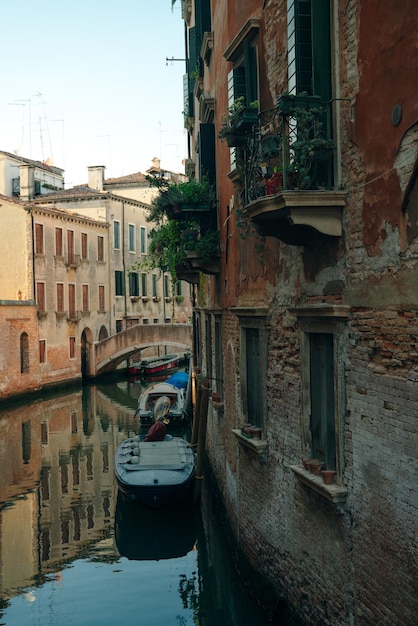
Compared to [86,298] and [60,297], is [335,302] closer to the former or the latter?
[60,297]

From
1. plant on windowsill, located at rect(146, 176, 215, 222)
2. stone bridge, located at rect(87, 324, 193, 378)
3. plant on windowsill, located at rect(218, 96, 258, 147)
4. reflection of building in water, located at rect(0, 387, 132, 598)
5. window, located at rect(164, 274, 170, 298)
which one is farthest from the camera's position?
window, located at rect(164, 274, 170, 298)

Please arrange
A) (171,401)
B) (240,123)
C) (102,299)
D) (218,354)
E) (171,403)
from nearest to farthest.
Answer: (240,123) < (218,354) < (171,403) < (171,401) < (102,299)

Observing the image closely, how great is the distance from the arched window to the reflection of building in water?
3.21 metres

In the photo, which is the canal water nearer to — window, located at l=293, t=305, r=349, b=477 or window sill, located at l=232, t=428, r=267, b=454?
window sill, located at l=232, t=428, r=267, b=454

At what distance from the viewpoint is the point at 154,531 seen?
1241 cm

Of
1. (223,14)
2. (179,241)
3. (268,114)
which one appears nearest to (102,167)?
(179,241)

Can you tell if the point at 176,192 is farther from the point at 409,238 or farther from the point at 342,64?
the point at 409,238

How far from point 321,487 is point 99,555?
6.26 m

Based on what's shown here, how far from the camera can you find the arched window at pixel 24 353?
1124 inches

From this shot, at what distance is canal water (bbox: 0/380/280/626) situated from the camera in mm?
9125

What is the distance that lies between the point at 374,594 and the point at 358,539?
41 cm

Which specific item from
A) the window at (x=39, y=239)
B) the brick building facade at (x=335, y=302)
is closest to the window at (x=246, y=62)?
the brick building facade at (x=335, y=302)

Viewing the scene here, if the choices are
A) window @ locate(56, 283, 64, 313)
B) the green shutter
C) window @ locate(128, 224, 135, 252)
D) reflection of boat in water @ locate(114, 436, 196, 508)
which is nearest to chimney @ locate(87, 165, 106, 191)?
window @ locate(128, 224, 135, 252)

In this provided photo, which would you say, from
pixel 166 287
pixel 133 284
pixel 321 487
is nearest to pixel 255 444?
pixel 321 487
